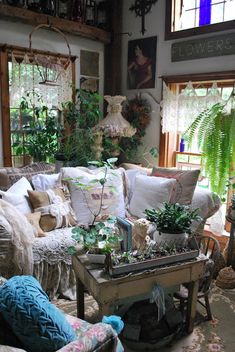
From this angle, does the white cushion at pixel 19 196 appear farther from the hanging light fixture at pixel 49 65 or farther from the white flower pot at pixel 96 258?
the hanging light fixture at pixel 49 65

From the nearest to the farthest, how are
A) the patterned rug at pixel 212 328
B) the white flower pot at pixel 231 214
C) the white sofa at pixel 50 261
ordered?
the patterned rug at pixel 212 328 → the white sofa at pixel 50 261 → the white flower pot at pixel 231 214

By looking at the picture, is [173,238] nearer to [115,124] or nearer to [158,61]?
[115,124]

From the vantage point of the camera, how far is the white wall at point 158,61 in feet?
11.6

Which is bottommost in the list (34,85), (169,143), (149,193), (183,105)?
(149,193)

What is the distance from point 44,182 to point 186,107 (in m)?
1.82

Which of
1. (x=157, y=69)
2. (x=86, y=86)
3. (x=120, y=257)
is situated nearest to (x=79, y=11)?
(x=86, y=86)

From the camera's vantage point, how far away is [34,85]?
144 inches

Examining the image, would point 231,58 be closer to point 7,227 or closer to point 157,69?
point 157,69

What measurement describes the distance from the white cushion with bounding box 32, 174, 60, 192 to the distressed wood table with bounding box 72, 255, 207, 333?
1056mm

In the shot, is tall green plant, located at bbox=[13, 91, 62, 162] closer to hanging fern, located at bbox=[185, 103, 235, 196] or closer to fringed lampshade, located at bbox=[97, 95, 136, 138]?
fringed lampshade, located at bbox=[97, 95, 136, 138]

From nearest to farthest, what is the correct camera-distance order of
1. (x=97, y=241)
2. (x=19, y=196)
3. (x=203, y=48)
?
(x=97, y=241)
(x=19, y=196)
(x=203, y=48)

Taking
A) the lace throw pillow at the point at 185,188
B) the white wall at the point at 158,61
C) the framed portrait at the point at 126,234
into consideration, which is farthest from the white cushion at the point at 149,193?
the white wall at the point at 158,61

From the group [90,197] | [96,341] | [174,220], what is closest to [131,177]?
[90,197]

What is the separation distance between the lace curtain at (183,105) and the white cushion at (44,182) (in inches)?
61.6
